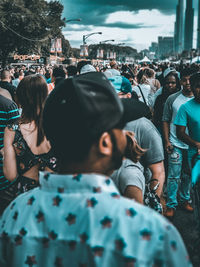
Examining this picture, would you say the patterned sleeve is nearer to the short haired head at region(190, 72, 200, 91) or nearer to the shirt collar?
the short haired head at region(190, 72, 200, 91)

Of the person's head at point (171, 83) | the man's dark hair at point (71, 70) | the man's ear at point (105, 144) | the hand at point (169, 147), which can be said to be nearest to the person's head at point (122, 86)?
the hand at point (169, 147)

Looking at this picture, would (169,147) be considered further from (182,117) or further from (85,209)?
(85,209)

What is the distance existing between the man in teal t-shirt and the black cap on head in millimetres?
2950

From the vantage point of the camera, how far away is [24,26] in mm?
48875

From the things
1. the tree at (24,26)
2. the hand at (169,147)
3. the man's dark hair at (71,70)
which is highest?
the tree at (24,26)

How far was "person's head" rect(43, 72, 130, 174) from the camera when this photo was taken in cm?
104

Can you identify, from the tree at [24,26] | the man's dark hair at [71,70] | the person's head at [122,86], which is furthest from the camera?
the tree at [24,26]

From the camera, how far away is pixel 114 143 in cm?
113

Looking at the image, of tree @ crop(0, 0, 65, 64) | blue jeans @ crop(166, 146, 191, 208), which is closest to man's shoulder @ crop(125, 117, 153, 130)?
blue jeans @ crop(166, 146, 191, 208)

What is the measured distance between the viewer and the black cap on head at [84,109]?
3.38 ft

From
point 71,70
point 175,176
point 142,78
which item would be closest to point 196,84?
point 175,176

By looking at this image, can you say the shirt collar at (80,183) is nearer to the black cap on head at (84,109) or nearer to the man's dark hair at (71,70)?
the black cap on head at (84,109)

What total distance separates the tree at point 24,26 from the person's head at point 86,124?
4833 centimetres

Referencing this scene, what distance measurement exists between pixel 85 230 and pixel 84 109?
390mm
